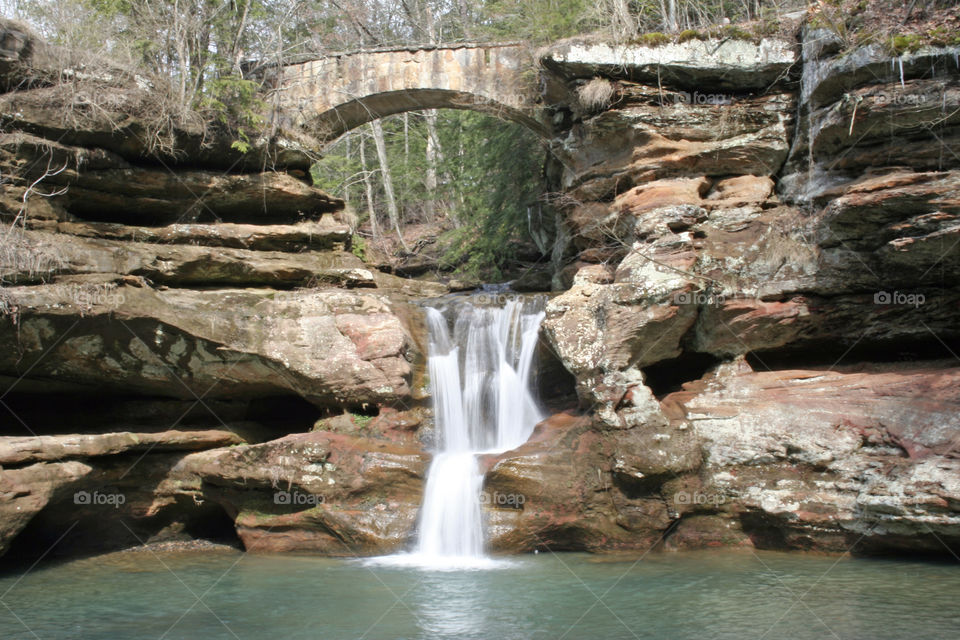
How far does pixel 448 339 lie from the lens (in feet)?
38.0

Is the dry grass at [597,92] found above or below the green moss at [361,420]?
above

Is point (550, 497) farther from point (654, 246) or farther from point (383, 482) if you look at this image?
point (654, 246)

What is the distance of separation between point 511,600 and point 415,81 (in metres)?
9.88

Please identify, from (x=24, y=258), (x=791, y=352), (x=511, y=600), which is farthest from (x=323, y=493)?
(x=791, y=352)

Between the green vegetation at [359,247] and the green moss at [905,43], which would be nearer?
the green moss at [905,43]

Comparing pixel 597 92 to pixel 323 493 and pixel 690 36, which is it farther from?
pixel 323 493

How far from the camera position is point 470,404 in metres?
10.9

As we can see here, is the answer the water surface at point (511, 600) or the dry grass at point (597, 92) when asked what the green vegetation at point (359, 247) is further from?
the water surface at point (511, 600)

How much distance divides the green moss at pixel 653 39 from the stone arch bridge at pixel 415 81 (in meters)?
2.32

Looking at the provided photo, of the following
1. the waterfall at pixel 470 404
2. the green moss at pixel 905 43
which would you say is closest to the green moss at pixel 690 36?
the green moss at pixel 905 43

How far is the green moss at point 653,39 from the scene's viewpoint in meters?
11.5

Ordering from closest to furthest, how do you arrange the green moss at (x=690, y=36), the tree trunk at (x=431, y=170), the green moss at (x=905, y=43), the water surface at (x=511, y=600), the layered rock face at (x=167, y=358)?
the water surface at (x=511, y=600), the green moss at (x=905, y=43), the layered rock face at (x=167, y=358), the green moss at (x=690, y=36), the tree trunk at (x=431, y=170)

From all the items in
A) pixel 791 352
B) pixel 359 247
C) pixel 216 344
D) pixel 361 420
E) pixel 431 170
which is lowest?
pixel 361 420

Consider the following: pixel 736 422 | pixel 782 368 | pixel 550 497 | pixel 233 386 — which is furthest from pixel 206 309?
pixel 782 368
